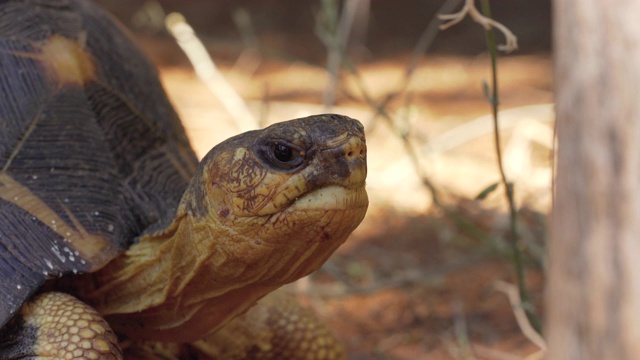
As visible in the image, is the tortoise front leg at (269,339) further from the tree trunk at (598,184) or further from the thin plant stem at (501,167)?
the tree trunk at (598,184)

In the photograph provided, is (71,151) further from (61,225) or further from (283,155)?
(283,155)

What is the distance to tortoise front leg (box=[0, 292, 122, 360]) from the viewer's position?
207 cm

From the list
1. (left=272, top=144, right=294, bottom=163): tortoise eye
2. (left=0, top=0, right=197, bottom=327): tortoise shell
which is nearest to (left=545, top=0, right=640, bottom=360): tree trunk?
(left=272, top=144, right=294, bottom=163): tortoise eye

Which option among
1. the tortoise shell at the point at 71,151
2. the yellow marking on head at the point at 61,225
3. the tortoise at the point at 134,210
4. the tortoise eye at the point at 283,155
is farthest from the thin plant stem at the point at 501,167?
the yellow marking on head at the point at 61,225

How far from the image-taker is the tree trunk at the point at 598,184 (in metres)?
1.24

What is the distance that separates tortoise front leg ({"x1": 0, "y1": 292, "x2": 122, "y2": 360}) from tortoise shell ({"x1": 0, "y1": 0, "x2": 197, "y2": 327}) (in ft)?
0.26

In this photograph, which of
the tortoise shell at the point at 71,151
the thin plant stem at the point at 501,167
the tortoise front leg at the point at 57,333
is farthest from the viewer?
the thin plant stem at the point at 501,167

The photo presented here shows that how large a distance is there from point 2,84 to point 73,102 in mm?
205

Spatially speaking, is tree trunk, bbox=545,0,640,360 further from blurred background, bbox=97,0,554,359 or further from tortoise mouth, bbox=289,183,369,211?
blurred background, bbox=97,0,554,359

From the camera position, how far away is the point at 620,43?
1266mm

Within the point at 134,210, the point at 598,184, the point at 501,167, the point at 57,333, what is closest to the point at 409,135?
the point at 501,167


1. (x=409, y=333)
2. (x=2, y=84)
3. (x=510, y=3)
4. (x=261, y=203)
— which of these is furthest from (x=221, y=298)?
(x=510, y=3)

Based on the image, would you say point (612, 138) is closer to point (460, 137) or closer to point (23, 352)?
point (23, 352)

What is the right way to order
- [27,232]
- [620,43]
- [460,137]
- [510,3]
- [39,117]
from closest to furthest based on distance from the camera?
[620,43]
[27,232]
[39,117]
[460,137]
[510,3]
